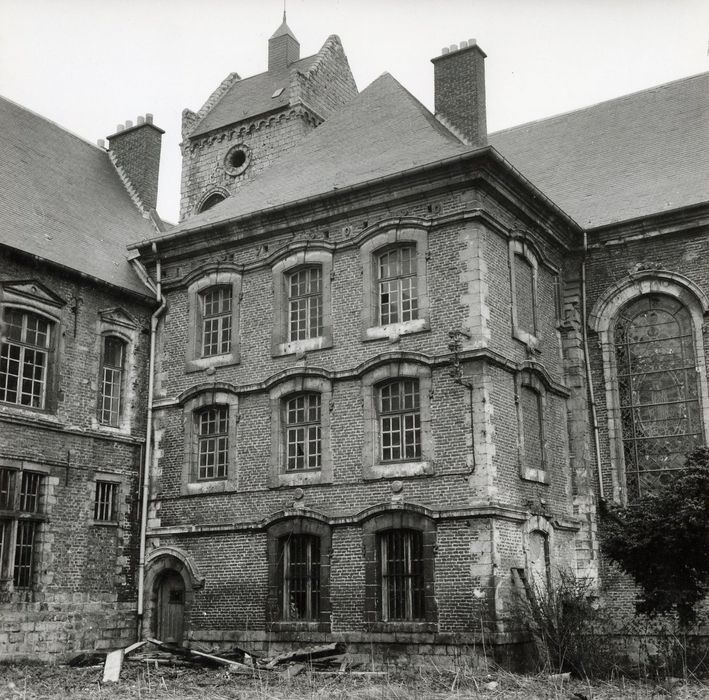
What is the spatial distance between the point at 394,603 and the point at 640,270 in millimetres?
8554

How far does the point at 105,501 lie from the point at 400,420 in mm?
6315

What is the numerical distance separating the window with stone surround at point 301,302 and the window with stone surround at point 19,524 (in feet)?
17.1

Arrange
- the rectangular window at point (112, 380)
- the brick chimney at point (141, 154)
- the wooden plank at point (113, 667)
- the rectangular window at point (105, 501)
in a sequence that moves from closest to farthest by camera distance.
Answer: the wooden plank at point (113, 667) → the rectangular window at point (105, 501) → the rectangular window at point (112, 380) → the brick chimney at point (141, 154)

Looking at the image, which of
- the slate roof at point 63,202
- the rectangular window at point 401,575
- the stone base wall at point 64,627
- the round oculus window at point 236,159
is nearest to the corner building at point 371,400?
the rectangular window at point 401,575

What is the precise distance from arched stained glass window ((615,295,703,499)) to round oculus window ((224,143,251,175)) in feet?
41.4

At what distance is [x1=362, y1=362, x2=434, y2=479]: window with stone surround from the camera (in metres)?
16.1

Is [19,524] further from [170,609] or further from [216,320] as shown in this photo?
[216,320]

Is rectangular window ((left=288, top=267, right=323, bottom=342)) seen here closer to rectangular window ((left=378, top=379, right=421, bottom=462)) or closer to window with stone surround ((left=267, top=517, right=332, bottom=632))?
rectangular window ((left=378, top=379, right=421, bottom=462))

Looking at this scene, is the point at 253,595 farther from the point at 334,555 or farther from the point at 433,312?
the point at 433,312

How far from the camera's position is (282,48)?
28.9 metres

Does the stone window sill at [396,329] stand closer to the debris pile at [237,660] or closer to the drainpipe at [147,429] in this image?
the drainpipe at [147,429]

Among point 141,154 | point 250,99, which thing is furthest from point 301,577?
point 250,99

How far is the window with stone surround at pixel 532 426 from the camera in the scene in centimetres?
1673

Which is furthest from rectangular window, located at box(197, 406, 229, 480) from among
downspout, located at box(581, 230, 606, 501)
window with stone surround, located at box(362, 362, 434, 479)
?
downspout, located at box(581, 230, 606, 501)
